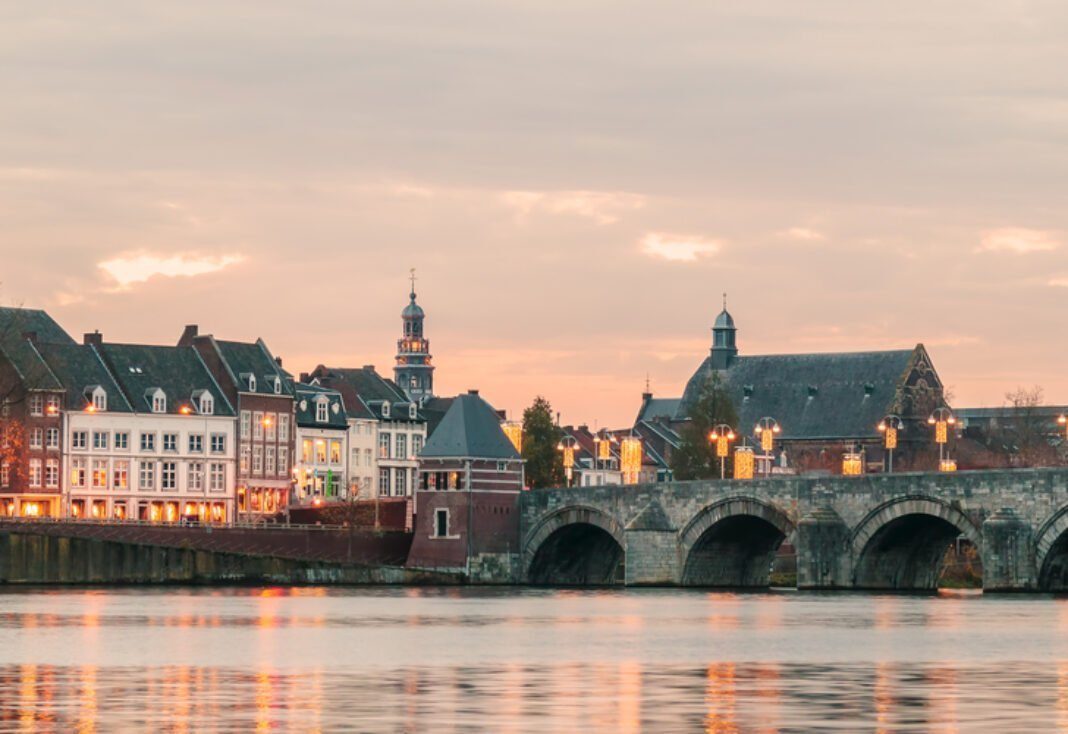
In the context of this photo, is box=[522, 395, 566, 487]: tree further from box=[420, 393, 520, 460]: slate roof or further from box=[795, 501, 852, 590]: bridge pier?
box=[795, 501, 852, 590]: bridge pier

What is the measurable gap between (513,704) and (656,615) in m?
43.0

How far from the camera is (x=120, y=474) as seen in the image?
14900cm

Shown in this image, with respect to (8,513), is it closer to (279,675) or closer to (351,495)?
(351,495)

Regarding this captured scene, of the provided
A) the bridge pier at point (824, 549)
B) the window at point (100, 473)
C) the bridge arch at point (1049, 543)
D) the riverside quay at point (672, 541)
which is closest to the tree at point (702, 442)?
the riverside quay at point (672, 541)

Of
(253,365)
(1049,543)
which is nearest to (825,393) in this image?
(253,365)

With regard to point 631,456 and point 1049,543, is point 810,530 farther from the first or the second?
point 631,456

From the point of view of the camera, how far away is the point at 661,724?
39.3 m

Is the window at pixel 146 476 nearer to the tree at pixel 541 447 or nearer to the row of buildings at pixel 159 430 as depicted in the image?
the row of buildings at pixel 159 430

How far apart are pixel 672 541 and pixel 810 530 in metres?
11.3

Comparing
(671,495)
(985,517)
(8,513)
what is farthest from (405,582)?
(985,517)

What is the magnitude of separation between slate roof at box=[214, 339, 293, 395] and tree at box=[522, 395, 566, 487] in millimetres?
16271

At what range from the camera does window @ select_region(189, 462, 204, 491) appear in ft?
500

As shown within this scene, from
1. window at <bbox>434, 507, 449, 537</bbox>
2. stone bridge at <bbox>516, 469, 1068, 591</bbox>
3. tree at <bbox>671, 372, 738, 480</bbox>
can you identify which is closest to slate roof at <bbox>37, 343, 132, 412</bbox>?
window at <bbox>434, 507, 449, 537</bbox>

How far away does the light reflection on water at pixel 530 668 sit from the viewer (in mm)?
40094
